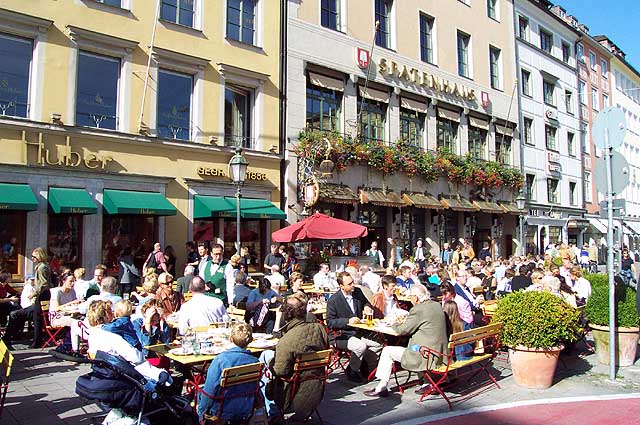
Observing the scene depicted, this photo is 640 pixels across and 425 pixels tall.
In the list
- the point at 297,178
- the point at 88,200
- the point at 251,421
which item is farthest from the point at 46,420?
the point at 297,178

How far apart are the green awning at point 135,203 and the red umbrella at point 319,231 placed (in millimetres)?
3031

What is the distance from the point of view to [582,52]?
3538 centimetres

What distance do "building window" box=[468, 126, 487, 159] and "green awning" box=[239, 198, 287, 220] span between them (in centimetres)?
1217

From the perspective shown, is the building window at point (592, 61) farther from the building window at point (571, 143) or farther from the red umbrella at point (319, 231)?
the red umbrella at point (319, 231)

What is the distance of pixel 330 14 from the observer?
19.0m

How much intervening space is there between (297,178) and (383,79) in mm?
6103

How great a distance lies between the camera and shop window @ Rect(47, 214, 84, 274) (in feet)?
40.5

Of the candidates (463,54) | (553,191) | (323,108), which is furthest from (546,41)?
(323,108)

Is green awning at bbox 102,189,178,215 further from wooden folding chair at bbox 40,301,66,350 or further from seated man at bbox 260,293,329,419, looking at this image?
seated man at bbox 260,293,329,419

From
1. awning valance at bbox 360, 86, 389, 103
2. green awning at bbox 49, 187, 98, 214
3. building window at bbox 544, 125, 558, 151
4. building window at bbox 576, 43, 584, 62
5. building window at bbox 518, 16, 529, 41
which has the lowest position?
green awning at bbox 49, 187, 98, 214

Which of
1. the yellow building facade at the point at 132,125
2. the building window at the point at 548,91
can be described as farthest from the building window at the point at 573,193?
the yellow building facade at the point at 132,125

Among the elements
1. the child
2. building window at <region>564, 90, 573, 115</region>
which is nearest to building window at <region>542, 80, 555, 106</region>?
building window at <region>564, 90, 573, 115</region>

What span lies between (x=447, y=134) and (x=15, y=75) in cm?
1714

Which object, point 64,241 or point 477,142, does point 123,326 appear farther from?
point 477,142
